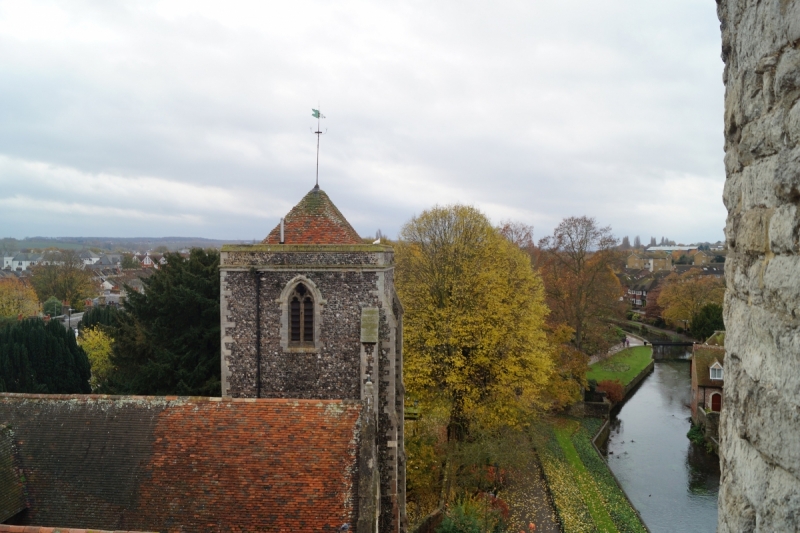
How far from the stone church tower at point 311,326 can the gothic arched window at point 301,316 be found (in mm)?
24

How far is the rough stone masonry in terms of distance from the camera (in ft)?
5.79

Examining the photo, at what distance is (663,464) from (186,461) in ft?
69.1

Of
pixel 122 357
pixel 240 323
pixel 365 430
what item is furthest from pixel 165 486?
pixel 122 357

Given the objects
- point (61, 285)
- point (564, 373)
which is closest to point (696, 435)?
point (564, 373)

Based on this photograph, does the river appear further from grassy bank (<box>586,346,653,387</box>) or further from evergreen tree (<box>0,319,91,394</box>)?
evergreen tree (<box>0,319,91,394</box>)

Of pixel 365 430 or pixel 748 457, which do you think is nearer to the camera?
pixel 748 457

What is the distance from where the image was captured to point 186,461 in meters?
9.35

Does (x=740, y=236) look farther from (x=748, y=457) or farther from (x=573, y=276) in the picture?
(x=573, y=276)

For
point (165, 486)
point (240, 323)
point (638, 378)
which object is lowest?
point (638, 378)

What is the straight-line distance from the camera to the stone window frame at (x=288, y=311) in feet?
41.5

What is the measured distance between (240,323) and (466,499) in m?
9.15

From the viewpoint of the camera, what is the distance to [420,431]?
766 inches

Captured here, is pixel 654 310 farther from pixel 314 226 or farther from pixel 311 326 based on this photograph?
pixel 311 326

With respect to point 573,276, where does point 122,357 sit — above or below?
below
